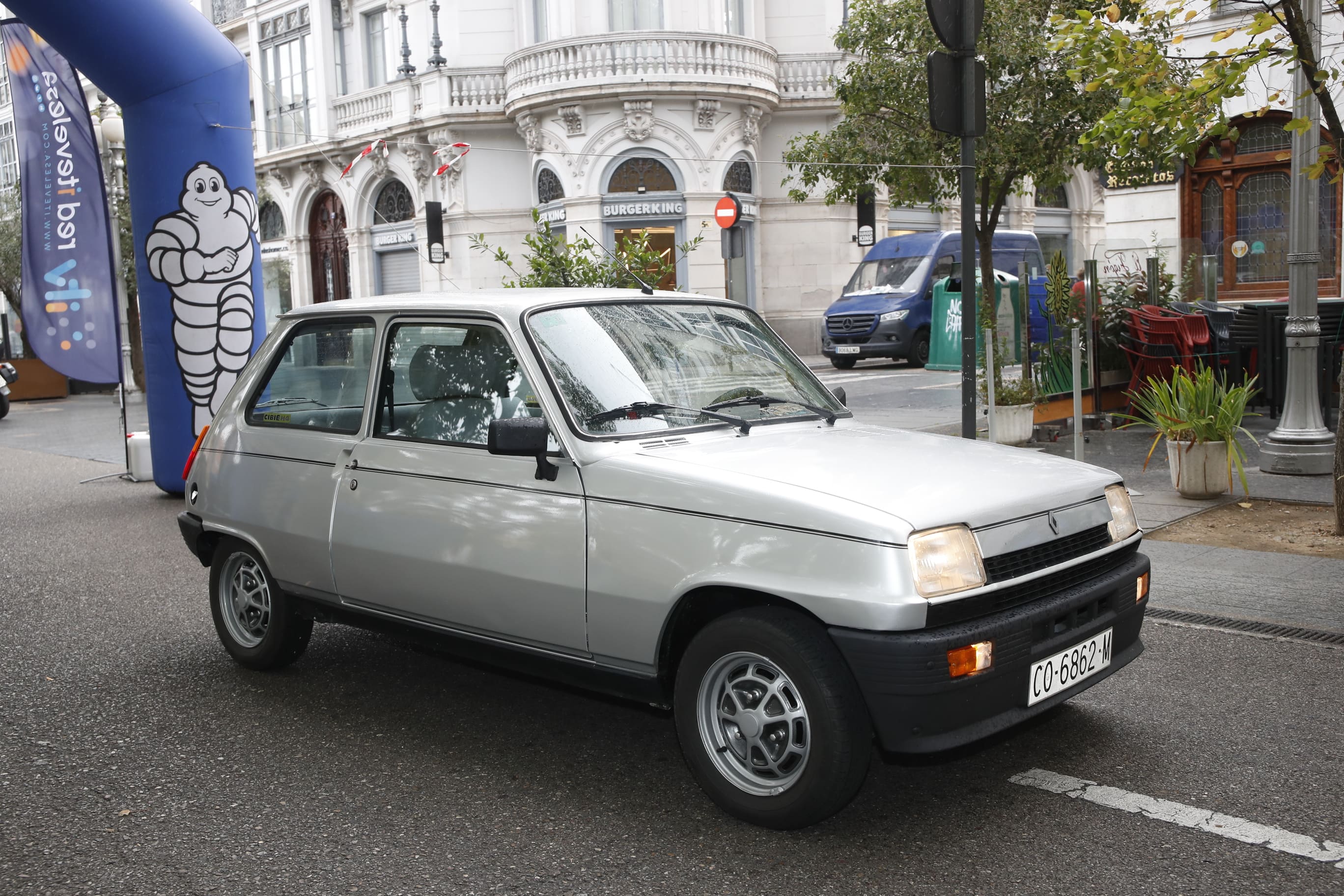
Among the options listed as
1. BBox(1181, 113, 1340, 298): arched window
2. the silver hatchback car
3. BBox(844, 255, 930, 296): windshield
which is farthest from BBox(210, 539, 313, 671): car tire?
BBox(844, 255, 930, 296): windshield

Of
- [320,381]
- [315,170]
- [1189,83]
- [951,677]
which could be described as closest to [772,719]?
[951,677]

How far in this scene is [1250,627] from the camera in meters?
5.77

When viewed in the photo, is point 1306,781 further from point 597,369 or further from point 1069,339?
point 1069,339

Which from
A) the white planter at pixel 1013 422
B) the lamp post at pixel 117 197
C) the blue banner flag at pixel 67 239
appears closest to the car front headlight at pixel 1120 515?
the white planter at pixel 1013 422

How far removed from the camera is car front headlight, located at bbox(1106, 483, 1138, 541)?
4.11 m

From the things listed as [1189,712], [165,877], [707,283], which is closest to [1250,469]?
[1189,712]

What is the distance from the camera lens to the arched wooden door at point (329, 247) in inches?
1508

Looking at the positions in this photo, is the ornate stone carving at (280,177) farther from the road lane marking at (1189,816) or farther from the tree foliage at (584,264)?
the road lane marking at (1189,816)

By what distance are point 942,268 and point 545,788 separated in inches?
866

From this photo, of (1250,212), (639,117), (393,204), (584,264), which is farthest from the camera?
(393,204)

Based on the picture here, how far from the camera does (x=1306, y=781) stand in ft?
12.8

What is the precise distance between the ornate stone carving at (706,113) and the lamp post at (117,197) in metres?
13.0

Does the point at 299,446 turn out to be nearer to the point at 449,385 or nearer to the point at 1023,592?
the point at 449,385

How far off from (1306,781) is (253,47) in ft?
135
